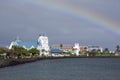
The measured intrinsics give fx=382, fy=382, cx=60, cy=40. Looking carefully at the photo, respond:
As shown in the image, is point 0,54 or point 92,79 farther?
point 0,54

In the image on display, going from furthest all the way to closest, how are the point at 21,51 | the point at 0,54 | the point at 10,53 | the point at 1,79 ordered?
the point at 21,51 < the point at 10,53 < the point at 0,54 < the point at 1,79

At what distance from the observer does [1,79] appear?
174 ft

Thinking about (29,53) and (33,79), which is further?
(29,53)

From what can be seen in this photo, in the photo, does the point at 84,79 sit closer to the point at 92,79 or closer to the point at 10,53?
the point at 92,79

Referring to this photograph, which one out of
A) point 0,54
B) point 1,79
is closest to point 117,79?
point 1,79

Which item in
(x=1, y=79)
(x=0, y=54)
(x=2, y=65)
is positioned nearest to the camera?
(x=1, y=79)

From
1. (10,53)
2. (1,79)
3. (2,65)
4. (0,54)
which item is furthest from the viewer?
(10,53)

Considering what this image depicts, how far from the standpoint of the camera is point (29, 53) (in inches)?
7815

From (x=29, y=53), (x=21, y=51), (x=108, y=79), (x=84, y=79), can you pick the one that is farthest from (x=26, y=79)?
(x=29, y=53)

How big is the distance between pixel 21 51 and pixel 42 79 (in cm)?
11303

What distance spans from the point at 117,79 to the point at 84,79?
4769 millimetres

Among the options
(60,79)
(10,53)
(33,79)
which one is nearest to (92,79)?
(60,79)

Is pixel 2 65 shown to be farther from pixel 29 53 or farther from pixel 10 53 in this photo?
pixel 29 53

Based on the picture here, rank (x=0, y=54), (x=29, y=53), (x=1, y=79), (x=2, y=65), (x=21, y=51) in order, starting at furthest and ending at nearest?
(x=29, y=53) < (x=21, y=51) < (x=0, y=54) < (x=2, y=65) < (x=1, y=79)
